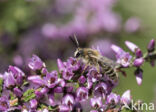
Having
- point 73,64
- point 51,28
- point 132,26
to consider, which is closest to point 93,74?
point 73,64

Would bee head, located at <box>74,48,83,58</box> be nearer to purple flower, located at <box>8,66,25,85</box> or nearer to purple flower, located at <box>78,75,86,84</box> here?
purple flower, located at <box>78,75,86,84</box>

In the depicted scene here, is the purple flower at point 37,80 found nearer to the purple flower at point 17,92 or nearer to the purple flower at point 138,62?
the purple flower at point 17,92

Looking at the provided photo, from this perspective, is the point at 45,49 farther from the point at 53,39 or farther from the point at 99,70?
the point at 99,70

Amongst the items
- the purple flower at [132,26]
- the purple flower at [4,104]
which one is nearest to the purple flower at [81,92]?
the purple flower at [4,104]

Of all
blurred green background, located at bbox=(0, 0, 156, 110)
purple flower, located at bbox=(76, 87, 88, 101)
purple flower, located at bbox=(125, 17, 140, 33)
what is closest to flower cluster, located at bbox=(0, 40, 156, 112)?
purple flower, located at bbox=(76, 87, 88, 101)

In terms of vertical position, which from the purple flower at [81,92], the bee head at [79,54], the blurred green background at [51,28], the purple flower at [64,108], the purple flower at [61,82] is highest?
the blurred green background at [51,28]

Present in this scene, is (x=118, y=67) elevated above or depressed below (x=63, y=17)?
below

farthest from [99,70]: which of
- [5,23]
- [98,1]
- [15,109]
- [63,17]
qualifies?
[98,1]
